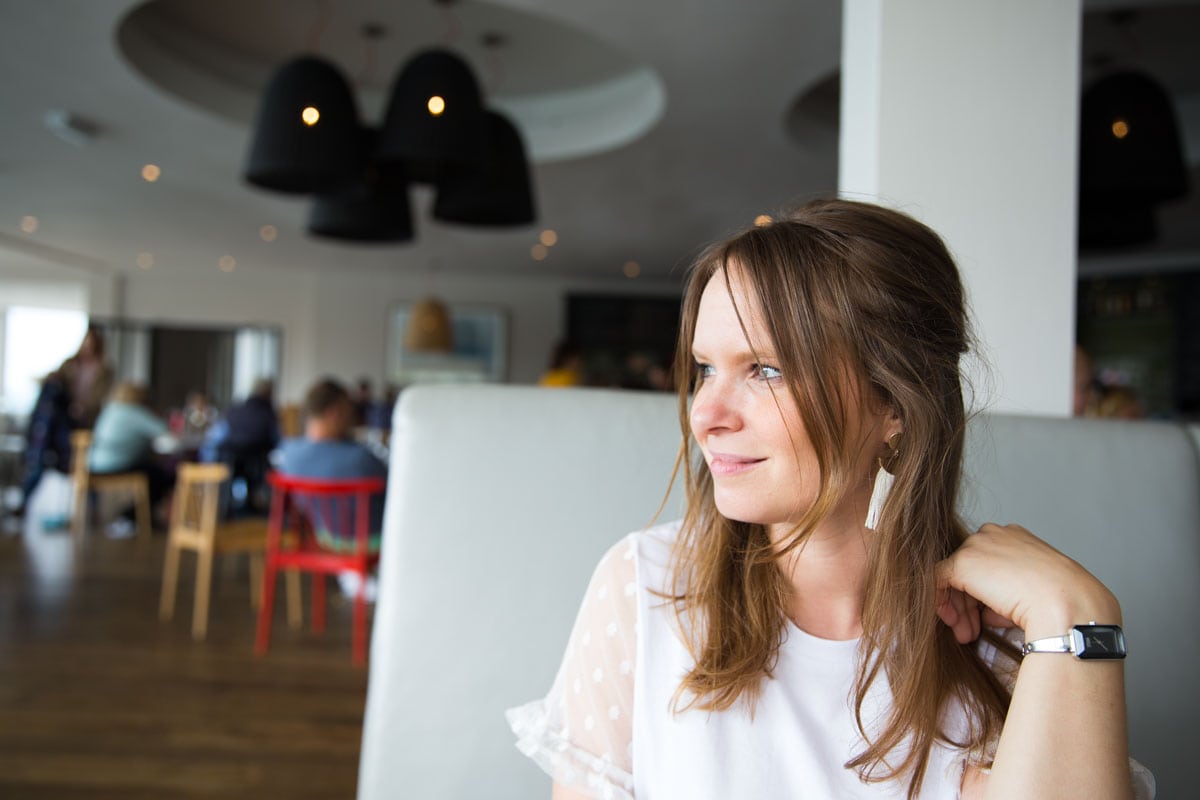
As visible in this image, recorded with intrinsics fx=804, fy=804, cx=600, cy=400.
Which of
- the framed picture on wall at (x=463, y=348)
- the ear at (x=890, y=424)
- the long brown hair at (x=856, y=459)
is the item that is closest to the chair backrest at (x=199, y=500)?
the long brown hair at (x=856, y=459)

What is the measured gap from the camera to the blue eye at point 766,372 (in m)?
0.87

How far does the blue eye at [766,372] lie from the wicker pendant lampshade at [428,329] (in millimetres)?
5961

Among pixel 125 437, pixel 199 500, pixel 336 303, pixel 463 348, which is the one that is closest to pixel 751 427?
pixel 199 500

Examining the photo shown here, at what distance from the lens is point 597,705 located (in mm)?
906

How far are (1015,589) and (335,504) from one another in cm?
313

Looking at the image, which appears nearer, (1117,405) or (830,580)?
(830,580)

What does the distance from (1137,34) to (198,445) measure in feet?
23.0

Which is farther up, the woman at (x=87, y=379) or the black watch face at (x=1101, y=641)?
the woman at (x=87, y=379)

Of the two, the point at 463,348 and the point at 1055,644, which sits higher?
the point at 463,348

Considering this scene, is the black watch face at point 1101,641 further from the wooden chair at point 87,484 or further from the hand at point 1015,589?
the wooden chair at point 87,484

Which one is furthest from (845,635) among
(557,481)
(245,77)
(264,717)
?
(245,77)

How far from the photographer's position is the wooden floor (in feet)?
7.41

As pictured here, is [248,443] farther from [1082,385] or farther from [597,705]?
[597,705]

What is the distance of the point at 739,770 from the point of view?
865 mm
